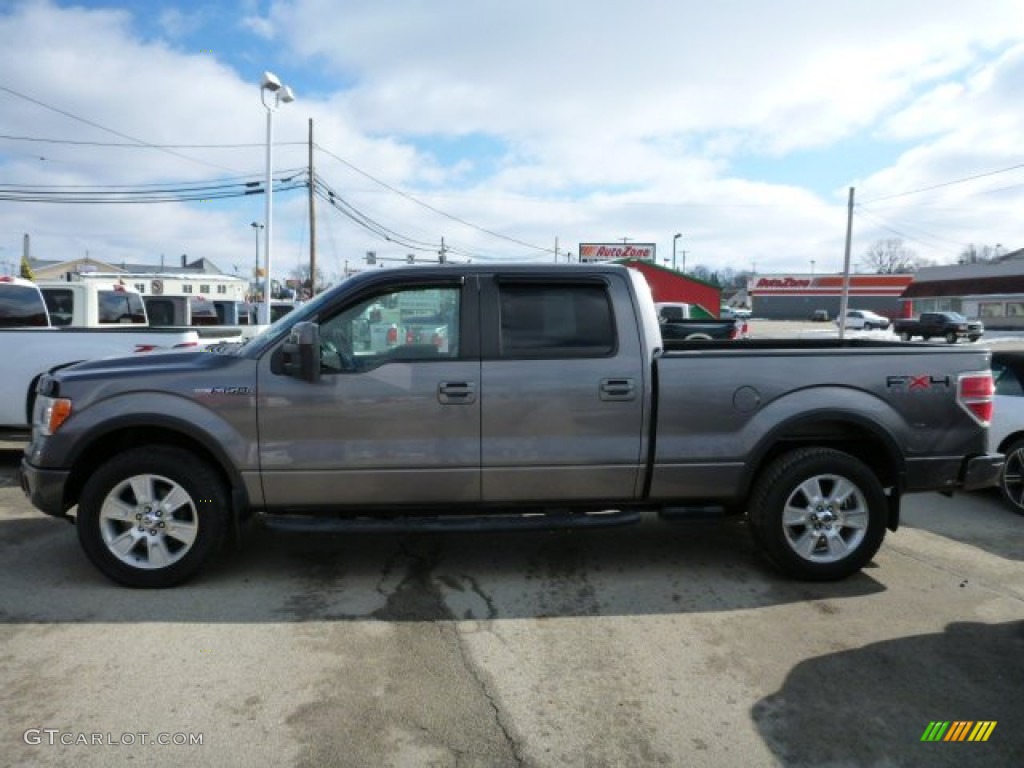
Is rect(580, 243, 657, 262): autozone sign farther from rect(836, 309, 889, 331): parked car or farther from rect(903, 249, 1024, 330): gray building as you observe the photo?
rect(903, 249, 1024, 330): gray building

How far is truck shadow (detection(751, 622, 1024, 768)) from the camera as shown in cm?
295

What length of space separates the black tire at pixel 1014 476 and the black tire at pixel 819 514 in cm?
→ 282

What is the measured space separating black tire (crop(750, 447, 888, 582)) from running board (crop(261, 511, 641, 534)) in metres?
0.88

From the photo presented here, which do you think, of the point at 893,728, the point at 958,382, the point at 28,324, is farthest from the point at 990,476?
the point at 28,324

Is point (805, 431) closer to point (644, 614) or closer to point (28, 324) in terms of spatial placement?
point (644, 614)

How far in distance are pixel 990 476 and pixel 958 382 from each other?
666 mm

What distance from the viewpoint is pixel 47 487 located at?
436 centimetres

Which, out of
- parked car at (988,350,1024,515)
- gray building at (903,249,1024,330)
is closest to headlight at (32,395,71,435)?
parked car at (988,350,1024,515)

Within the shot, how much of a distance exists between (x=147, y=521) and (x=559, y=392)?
8.57 feet

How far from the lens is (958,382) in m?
4.69

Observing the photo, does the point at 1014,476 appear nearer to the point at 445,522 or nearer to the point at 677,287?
the point at 445,522

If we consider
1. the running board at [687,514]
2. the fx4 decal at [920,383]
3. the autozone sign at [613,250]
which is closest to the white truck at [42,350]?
the running board at [687,514]

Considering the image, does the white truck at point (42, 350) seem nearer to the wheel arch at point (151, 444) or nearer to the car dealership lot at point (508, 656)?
the car dealership lot at point (508, 656)

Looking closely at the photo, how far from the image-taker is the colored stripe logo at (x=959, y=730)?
306 centimetres
